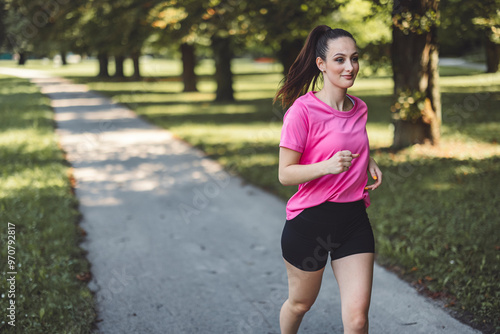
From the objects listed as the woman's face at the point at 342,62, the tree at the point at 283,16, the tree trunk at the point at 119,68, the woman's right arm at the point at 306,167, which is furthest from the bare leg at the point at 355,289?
the tree trunk at the point at 119,68

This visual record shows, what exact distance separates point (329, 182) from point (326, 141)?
222 mm

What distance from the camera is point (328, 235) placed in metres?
2.61

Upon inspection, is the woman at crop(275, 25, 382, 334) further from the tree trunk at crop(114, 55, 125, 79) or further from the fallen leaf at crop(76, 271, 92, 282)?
the tree trunk at crop(114, 55, 125, 79)

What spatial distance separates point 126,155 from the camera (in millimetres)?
10305

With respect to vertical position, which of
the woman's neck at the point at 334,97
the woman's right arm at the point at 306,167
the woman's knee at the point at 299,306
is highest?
the woman's neck at the point at 334,97

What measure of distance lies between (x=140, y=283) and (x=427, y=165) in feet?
17.3

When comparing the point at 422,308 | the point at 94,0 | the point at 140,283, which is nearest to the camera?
the point at 422,308

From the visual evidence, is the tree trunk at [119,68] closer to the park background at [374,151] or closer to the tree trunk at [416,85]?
the park background at [374,151]

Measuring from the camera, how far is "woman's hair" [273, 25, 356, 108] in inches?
103

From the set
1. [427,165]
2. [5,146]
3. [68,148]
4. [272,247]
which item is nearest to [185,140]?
[68,148]

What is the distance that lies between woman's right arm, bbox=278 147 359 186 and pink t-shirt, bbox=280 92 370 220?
57mm

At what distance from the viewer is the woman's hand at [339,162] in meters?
2.33

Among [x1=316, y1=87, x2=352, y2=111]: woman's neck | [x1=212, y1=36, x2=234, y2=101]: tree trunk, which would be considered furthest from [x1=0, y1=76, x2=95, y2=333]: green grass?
[x1=212, y1=36, x2=234, y2=101]: tree trunk

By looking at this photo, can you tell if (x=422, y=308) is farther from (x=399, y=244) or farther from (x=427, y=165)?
(x=427, y=165)
